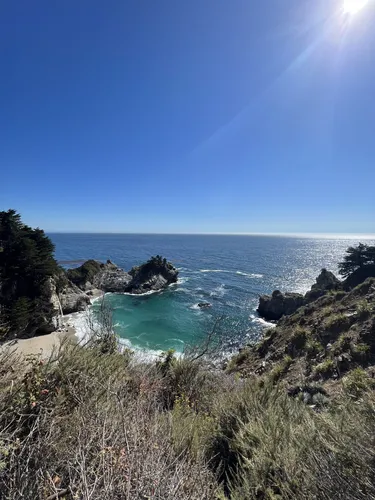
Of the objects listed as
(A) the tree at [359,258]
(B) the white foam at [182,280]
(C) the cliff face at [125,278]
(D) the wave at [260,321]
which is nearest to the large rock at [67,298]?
(C) the cliff face at [125,278]

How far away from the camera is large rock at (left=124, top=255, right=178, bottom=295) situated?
41250 mm

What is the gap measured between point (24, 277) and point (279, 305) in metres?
29.4

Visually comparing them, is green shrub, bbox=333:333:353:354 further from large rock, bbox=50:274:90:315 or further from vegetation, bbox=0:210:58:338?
large rock, bbox=50:274:90:315

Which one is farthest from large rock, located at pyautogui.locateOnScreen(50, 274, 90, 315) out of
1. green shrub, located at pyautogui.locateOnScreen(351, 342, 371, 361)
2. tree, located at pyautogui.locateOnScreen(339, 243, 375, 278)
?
tree, located at pyautogui.locateOnScreen(339, 243, 375, 278)

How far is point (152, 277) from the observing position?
1693 inches

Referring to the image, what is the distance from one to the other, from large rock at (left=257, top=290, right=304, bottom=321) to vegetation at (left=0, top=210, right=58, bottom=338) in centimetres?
2525

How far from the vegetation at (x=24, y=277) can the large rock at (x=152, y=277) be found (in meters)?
16.7

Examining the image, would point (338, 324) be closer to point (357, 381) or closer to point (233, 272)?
point (357, 381)

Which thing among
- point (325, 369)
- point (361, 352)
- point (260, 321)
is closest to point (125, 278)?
point (260, 321)

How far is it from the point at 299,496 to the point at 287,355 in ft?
32.1

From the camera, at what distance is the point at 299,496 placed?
2.75 metres

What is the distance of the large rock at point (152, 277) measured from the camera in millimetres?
41250

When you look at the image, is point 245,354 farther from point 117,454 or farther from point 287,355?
point 117,454

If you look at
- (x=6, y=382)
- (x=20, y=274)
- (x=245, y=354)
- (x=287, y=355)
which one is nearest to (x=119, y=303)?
(x=20, y=274)
